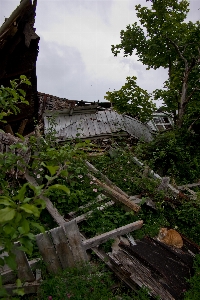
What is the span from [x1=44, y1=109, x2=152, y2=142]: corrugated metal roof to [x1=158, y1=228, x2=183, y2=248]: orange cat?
22.2ft

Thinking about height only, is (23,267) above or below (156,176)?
below

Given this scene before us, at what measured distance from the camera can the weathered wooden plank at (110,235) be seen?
195 inches

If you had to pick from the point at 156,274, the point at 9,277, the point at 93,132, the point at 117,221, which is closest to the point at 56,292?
the point at 9,277

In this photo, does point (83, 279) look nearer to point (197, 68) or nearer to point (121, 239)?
point (121, 239)

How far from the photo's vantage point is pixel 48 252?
14.6ft

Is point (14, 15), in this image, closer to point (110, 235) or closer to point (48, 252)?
point (48, 252)

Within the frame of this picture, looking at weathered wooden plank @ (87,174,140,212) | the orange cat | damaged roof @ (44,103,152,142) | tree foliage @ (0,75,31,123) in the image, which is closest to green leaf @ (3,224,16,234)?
tree foliage @ (0,75,31,123)

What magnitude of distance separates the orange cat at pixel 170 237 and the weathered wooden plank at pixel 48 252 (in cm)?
263

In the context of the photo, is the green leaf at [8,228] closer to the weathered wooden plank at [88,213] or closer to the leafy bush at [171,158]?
the weathered wooden plank at [88,213]

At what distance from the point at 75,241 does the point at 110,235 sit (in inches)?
34.0

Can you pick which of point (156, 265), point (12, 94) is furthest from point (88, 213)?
point (12, 94)

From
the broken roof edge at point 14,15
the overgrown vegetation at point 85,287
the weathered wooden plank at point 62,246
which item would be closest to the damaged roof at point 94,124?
the broken roof edge at point 14,15

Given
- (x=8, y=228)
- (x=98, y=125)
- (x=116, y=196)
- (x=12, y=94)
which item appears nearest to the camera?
(x=8, y=228)

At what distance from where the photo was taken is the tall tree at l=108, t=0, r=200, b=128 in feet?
42.0
